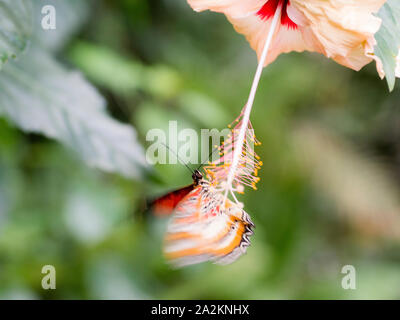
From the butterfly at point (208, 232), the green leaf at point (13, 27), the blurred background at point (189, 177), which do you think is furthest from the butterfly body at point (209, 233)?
the green leaf at point (13, 27)

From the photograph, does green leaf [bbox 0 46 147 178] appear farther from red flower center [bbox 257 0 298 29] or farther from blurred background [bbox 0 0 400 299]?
red flower center [bbox 257 0 298 29]

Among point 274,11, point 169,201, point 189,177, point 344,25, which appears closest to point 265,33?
point 274,11

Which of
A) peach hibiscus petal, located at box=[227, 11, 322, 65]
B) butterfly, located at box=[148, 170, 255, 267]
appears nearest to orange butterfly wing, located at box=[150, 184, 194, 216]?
butterfly, located at box=[148, 170, 255, 267]

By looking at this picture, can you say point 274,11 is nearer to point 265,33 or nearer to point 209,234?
point 265,33

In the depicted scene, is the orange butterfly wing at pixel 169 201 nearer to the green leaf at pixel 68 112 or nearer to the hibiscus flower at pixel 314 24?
the green leaf at pixel 68 112
